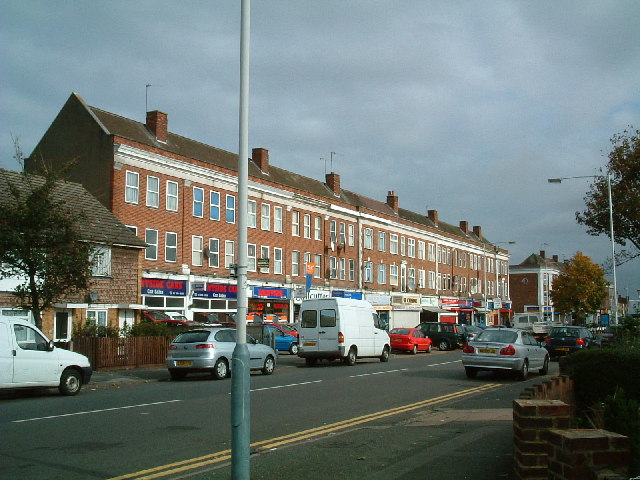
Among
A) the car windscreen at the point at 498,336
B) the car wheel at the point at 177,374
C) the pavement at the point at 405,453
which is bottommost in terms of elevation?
the car wheel at the point at 177,374

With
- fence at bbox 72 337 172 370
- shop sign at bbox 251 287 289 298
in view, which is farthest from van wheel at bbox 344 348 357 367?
shop sign at bbox 251 287 289 298

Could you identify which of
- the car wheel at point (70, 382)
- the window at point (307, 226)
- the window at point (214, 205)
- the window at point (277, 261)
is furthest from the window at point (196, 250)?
the car wheel at point (70, 382)

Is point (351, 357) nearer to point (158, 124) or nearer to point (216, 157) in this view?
point (158, 124)

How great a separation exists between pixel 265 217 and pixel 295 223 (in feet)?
13.1

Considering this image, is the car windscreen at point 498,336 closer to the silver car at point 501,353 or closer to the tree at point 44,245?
the silver car at point 501,353

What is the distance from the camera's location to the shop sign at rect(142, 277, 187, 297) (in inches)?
1491

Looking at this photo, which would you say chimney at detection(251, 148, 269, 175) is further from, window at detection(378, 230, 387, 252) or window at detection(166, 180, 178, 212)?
window at detection(378, 230, 387, 252)

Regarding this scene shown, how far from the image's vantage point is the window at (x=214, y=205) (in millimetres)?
44000

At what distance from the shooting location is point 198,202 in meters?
43.1

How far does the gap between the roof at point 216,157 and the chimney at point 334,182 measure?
388 mm

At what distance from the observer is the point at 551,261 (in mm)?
122812

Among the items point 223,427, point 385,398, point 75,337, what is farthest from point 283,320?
point 223,427

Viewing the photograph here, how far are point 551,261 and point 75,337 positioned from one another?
10974 cm

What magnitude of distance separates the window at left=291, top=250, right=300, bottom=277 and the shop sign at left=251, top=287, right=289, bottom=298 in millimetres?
1947
